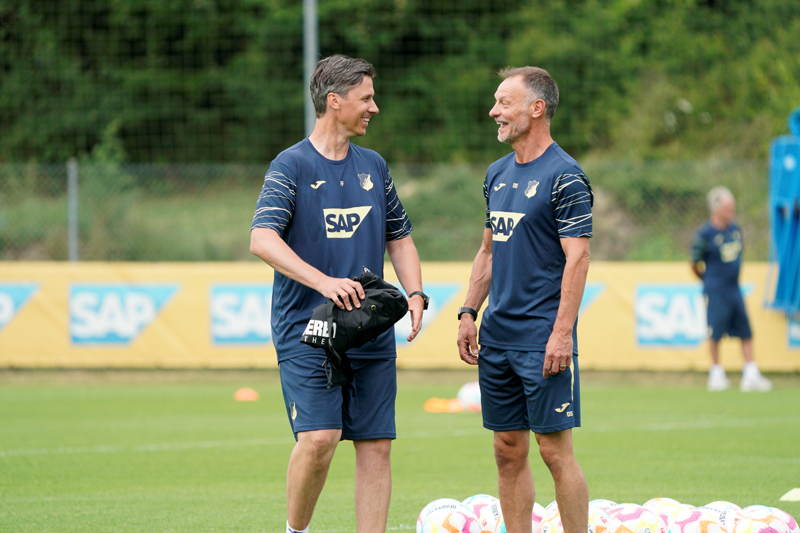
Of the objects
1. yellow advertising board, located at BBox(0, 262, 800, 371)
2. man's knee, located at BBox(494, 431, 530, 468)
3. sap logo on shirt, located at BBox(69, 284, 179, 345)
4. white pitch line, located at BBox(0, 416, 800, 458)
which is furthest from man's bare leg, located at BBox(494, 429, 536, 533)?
sap logo on shirt, located at BBox(69, 284, 179, 345)

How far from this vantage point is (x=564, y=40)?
89.8 feet

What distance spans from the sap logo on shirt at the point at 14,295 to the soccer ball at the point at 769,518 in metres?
11.0

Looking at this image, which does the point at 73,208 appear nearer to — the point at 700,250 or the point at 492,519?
the point at 700,250

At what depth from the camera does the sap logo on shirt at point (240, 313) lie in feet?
44.9

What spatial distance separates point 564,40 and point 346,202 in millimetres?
23744

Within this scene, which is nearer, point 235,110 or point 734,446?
point 734,446

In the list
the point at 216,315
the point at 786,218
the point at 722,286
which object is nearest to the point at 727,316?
the point at 722,286

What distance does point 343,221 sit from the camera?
188 inches

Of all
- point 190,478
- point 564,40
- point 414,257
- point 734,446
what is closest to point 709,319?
point 734,446

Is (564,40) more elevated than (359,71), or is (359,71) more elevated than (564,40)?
(564,40)

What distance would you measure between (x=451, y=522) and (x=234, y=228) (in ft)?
44.7

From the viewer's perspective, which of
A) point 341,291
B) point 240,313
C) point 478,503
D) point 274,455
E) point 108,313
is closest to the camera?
point 341,291

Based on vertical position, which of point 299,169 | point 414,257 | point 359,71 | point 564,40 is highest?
point 564,40

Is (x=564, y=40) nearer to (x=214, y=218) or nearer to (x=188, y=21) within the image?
(x=188, y=21)
